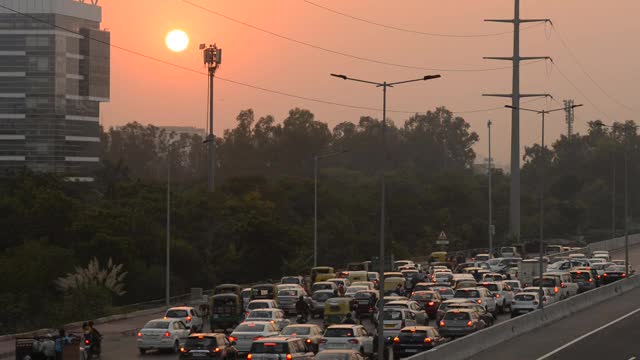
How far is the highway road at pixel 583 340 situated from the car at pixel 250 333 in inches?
274

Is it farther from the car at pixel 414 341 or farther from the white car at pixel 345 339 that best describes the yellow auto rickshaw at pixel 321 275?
the white car at pixel 345 339

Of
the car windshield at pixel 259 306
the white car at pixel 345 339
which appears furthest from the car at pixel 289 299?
the white car at pixel 345 339

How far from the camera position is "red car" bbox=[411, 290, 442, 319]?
52.1 meters

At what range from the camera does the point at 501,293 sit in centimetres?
5700

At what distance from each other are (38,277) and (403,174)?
93.1 m

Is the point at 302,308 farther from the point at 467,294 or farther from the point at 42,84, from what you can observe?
the point at 42,84

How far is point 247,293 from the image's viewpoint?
58281 millimetres

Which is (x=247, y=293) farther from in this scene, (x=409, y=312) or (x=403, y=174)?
(x=403, y=174)

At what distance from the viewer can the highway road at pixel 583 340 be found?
3775 cm

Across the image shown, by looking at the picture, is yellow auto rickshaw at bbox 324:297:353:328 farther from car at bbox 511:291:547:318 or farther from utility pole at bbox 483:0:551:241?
utility pole at bbox 483:0:551:241

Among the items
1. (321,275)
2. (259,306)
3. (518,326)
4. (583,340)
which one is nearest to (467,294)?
(518,326)

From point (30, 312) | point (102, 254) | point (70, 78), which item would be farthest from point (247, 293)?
point (70, 78)

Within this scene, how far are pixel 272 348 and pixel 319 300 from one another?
25858 mm

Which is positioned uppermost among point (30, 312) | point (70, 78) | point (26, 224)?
point (70, 78)
